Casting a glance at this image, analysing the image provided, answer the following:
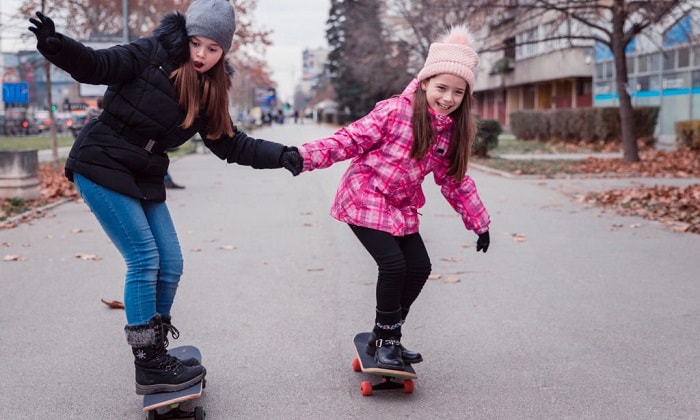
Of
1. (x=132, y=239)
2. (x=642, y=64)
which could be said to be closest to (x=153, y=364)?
(x=132, y=239)

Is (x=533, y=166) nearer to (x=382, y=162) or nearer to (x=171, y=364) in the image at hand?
(x=382, y=162)

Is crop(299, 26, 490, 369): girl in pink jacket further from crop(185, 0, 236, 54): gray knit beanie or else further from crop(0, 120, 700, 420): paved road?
crop(185, 0, 236, 54): gray knit beanie

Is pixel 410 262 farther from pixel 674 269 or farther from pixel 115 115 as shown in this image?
pixel 674 269

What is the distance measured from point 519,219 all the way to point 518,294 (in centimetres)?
443

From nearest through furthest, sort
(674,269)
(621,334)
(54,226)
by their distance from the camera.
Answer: (621,334) < (674,269) < (54,226)

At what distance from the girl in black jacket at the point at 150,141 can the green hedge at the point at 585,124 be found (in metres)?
21.2

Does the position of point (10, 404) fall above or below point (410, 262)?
below

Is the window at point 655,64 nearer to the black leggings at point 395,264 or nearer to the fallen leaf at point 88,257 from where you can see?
the fallen leaf at point 88,257

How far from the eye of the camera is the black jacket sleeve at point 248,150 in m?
3.79

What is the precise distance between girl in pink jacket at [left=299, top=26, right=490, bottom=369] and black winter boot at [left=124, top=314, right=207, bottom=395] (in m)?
0.97

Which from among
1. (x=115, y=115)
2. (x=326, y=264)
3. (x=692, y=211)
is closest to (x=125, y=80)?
(x=115, y=115)

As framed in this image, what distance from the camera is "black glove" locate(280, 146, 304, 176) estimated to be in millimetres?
3746

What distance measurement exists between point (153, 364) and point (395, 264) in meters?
1.21

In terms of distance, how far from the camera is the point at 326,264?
7.43 meters
